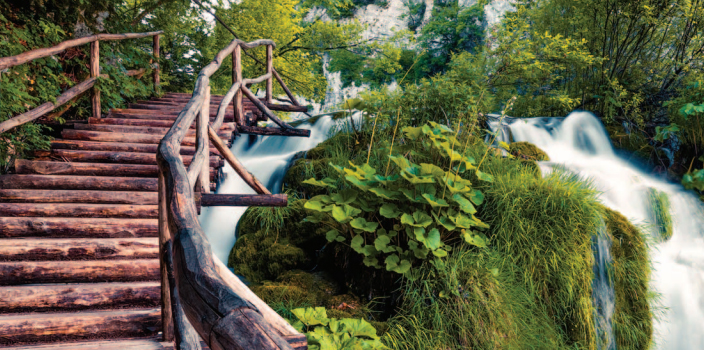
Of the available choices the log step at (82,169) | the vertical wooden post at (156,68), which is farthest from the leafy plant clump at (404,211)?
the vertical wooden post at (156,68)

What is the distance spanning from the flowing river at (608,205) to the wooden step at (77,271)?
221cm

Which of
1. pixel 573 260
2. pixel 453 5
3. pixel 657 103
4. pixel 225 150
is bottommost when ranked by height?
pixel 573 260

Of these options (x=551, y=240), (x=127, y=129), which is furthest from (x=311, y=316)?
(x=127, y=129)

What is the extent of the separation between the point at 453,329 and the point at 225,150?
2546 millimetres

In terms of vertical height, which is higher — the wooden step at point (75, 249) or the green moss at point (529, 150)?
the green moss at point (529, 150)

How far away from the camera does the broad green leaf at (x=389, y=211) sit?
12.1 feet

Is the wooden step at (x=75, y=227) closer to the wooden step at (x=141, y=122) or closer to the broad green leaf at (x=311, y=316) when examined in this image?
the broad green leaf at (x=311, y=316)

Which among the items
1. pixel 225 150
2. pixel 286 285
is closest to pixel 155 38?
pixel 225 150

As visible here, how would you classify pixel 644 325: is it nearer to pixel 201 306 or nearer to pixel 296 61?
pixel 201 306

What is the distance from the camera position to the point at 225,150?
392 centimetres

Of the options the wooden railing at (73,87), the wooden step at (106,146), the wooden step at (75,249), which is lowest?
the wooden step at (75,249)

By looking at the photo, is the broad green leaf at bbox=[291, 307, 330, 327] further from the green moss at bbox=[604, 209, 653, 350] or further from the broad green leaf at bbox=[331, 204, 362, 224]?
the green moss at bbox=[604, 209, 653, 350]

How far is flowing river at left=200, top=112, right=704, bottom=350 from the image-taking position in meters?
4.34

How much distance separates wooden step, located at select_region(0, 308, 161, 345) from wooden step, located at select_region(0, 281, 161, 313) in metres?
0.10
